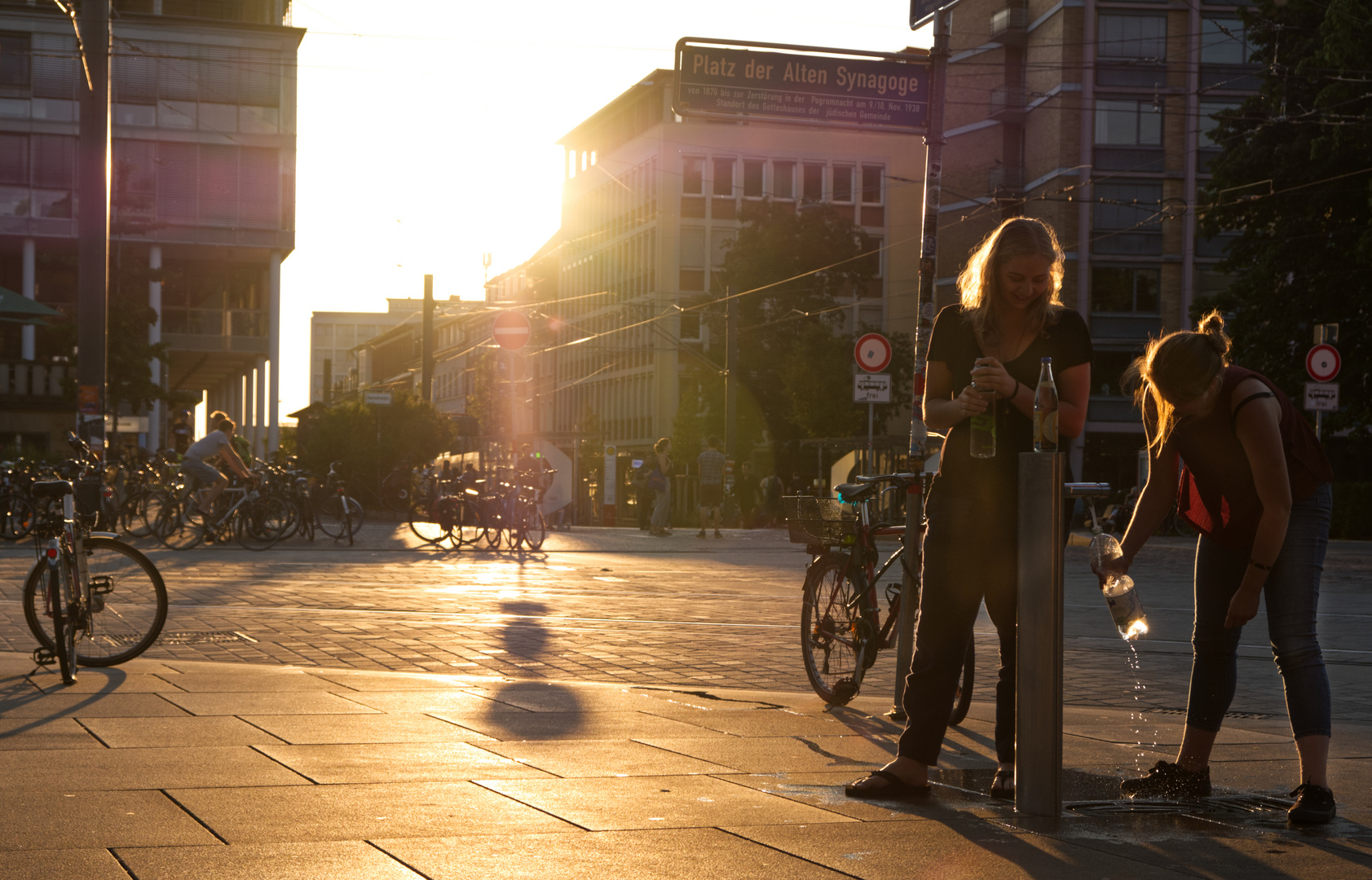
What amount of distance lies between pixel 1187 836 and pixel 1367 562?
20327mm

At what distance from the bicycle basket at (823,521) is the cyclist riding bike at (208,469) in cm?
1491

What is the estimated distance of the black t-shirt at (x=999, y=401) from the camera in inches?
193

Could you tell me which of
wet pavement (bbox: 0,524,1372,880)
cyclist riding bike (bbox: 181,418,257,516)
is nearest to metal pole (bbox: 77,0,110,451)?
cyclist riding bike (bbox: 181,418,257,516)

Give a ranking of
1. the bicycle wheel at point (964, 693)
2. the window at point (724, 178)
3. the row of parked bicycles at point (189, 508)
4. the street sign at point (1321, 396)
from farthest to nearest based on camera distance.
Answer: the window at point (724, 178), the street sign at point (1321, 396), the row of parked bicycles at point (189, 508), the bicycle wheel at point (964, 693)

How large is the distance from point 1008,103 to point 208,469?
146 feet

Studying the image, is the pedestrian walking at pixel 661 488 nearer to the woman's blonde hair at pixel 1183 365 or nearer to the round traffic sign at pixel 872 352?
the round traffic sign at pixel 872 352

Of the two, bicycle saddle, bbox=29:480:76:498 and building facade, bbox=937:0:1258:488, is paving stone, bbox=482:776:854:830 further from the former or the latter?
building facade, bbox=937:0:1258:488

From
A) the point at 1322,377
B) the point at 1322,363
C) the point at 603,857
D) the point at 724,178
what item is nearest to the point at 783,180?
the point at 724,178

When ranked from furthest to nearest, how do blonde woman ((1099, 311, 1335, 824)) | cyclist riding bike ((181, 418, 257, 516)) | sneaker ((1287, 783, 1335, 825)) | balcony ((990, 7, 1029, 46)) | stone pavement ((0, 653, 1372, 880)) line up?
balcony ((990, 7, 1029, 46))
cyclist riding bike ((181, 418, 257, 516))
blonde woman ((1099, 311, 1335, 824))
sneaker ((1287, 783, 1335, 825))
stone pavement ((0, 653, 1372, 880))

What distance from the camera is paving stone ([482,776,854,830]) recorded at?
4.45m

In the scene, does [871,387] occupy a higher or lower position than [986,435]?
higher

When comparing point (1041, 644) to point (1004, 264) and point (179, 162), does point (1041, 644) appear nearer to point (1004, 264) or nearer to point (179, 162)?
point (1004, 264)

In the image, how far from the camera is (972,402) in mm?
4777

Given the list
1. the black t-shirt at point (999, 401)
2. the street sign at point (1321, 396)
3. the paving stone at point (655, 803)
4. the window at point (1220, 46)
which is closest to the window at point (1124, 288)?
the window at point (1220, 46)
